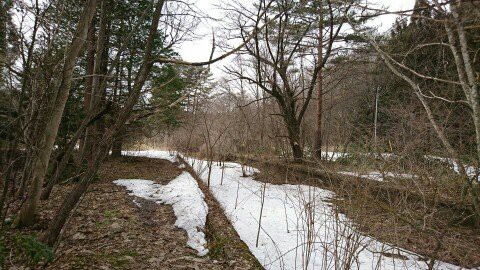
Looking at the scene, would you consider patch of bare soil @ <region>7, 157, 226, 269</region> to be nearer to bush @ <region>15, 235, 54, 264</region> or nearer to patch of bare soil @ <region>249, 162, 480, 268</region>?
bush @ <region>15, 235, 54, 264</region>

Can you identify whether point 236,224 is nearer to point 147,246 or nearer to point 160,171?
point 147,246

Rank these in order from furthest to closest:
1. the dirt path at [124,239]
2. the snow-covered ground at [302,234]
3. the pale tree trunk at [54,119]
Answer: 1. the pale tree trunk at [54,119]
2. the dirt path at [124,239]
3. the snow-covered ground at [302,234]

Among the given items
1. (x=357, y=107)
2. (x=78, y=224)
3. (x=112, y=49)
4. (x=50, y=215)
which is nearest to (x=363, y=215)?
(x=78, y=224)

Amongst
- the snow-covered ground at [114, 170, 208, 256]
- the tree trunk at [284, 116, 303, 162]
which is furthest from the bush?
the tree trunk at [284, 116, 303, 162]

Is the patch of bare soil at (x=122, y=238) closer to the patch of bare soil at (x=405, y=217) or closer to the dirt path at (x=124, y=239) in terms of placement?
the dirt path at (x=124, y=239)

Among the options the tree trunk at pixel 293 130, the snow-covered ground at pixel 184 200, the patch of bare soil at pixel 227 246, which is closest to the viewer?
the patch of bare soil at pixel 227 246

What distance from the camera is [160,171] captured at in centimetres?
1087

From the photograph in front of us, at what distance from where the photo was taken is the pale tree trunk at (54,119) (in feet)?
11.1

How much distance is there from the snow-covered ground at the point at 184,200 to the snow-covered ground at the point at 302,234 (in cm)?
69

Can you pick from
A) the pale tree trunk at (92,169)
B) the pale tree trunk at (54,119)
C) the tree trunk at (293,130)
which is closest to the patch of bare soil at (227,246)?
the pale tree trunk at (92,169)

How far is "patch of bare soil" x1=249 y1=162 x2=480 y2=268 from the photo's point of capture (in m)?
2.38

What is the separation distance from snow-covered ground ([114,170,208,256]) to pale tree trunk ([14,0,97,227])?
6.86 feet

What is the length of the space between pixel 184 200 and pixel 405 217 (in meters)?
4.20

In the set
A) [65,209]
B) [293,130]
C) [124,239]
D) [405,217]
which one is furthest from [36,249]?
[293,130]
